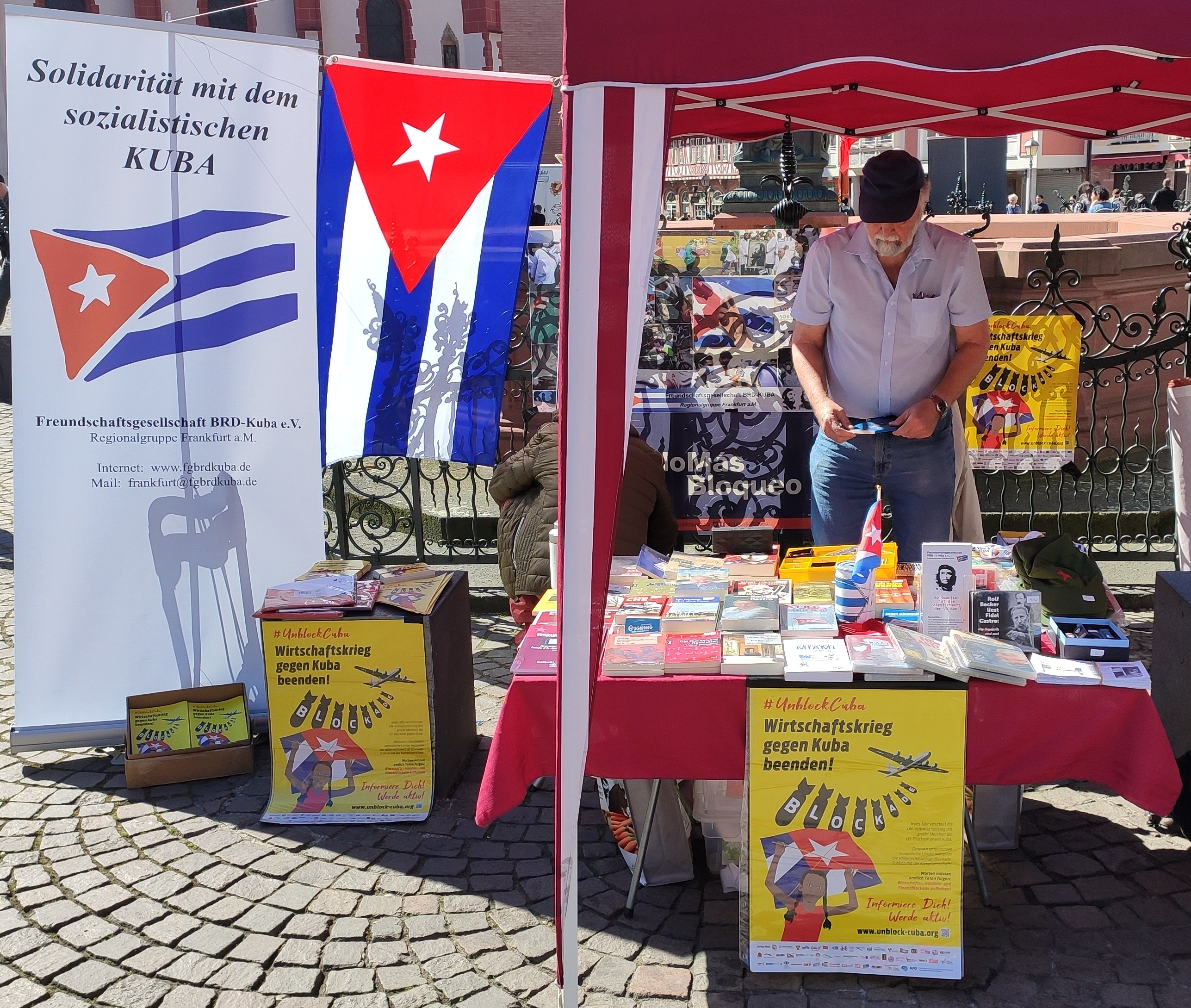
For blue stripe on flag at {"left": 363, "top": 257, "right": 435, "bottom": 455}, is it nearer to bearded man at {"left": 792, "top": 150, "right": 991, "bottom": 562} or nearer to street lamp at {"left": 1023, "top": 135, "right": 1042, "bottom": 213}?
bearded man at {"left": 792, "top": 150, "right": 991, "bottom": 562}

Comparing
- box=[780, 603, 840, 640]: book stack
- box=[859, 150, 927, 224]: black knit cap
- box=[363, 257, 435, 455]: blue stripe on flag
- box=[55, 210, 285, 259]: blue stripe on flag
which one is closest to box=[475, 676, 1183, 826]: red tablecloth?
box=[780, 603, 840, 640]: book stack

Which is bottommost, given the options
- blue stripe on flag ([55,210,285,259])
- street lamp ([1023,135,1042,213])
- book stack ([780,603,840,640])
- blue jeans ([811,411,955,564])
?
book stack ([780,603,840,640])

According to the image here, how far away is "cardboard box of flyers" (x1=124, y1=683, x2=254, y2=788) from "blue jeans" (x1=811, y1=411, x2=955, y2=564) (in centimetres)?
225

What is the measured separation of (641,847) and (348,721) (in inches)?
44.4

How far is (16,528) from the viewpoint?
13.3 ft

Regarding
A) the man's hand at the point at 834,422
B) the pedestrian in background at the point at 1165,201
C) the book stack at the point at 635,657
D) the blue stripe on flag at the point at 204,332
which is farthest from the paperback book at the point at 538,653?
the pedestrian in background at the point at 1165,201

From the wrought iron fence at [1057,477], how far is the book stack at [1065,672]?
3.33 meters

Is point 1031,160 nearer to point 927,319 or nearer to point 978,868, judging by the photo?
point 927,319

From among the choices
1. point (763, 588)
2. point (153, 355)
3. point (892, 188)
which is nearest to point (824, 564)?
point (763, 588)

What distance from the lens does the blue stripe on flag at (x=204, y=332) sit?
4.05 metres

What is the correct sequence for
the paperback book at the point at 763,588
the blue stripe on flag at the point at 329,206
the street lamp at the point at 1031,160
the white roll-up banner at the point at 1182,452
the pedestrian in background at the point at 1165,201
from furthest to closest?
the street lamp at the point at 1031,160 < the pedestrian in background at the point at 1165,201 < the white roll-up banner at the point at 1182,452 < the blue stripe on flag at the point at 329,206 < the paperback book at the point at 763,588

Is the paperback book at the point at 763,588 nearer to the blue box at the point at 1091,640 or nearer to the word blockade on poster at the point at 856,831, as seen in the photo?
the word blockade on poster at the point at 856,831

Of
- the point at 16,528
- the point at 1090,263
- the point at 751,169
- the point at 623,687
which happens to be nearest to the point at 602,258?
the point at 623,687

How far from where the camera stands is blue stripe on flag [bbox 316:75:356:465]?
442 cm
